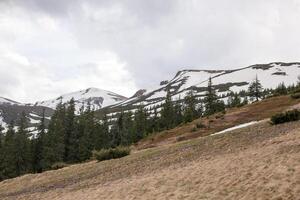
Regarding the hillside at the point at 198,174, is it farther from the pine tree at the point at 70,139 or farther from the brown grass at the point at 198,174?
the pine tree at the point at 70,139

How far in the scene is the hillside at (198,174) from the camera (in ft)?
57.7

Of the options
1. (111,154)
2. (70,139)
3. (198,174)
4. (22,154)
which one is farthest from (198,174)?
(70,139)

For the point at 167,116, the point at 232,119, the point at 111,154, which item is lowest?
the point at 111,154

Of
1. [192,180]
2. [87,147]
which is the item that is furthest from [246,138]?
[87,147]

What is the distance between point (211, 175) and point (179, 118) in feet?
314

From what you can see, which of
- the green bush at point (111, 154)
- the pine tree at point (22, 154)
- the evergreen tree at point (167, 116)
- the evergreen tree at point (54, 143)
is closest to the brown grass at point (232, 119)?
the green bush at point (111, 154)

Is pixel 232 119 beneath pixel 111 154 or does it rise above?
above

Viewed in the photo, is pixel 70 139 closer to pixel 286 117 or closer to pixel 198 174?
pixel 286 117

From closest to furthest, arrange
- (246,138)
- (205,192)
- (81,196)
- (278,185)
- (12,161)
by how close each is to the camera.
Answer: (278,185)
(205,192)
(81,196)
(246,138)
(12,161)

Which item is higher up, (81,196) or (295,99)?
(295,99)

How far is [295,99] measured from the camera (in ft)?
205

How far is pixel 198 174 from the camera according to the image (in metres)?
21.5

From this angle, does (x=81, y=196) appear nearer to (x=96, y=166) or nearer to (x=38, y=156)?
(x=96, y=166)

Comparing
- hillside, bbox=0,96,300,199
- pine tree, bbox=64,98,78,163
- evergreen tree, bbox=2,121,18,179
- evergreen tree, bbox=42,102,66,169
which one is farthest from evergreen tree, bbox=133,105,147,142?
hillside, bbox=0,96,300,199
